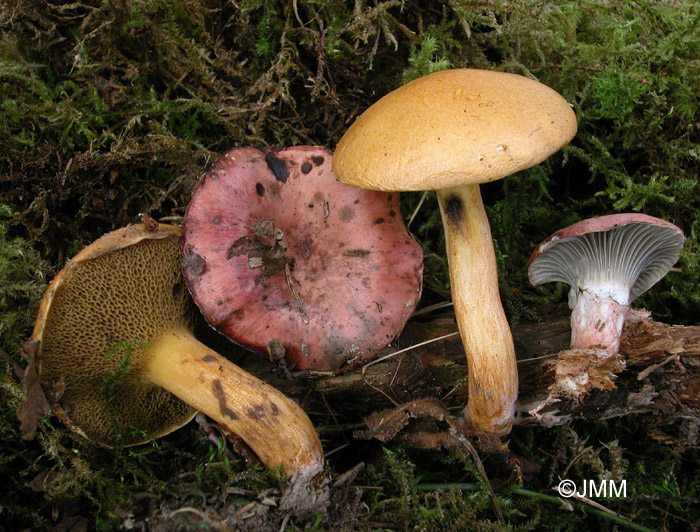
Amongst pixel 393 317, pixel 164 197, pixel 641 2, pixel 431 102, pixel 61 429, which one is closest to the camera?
pixel 431 102

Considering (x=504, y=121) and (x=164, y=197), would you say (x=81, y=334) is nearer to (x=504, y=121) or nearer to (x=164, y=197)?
(x=164, y=197)

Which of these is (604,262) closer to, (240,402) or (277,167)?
(277,167)

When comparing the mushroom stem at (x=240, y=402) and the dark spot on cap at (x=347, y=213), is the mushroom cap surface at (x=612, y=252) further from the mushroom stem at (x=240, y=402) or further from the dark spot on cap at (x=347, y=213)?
the mushroom stem at (x=240, y=402)

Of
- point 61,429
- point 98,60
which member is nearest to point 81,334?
point 61,429

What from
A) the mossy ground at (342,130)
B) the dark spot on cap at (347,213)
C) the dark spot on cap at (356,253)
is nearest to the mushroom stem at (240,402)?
the mossy ground at (342,130)

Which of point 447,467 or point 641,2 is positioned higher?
point 641,2

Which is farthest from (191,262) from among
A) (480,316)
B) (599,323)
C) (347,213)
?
(599,323)

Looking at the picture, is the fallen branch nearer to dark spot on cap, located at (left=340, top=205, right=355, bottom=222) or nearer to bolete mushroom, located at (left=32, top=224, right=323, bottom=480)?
bolete mushroom, located at (left=32, top=224, right=323, bottom=480)
